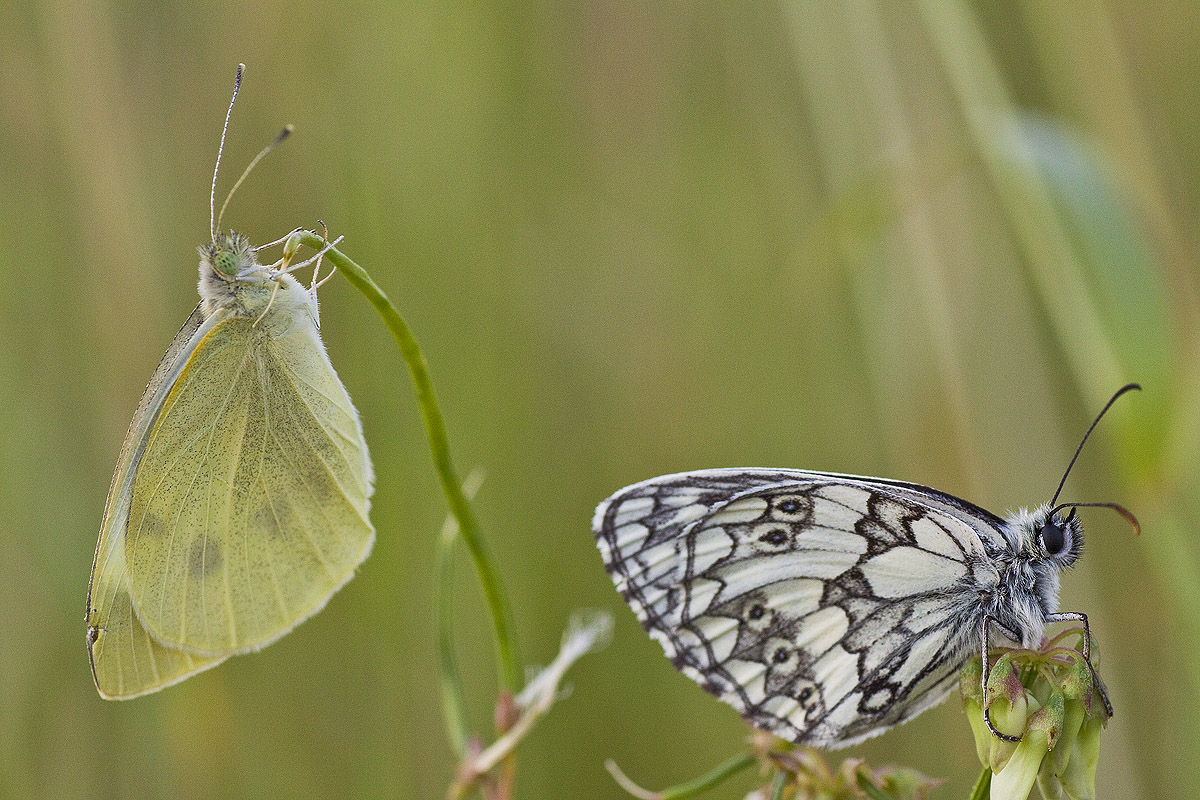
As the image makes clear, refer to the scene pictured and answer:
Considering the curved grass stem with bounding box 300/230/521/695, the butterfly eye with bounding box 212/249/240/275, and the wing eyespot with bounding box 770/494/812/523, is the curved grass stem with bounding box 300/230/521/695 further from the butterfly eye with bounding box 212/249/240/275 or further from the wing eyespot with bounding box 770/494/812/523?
the wing eyespot with bounding box 770/494/812/523

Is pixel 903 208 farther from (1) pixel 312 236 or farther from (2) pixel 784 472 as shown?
(1) pixel 312 236

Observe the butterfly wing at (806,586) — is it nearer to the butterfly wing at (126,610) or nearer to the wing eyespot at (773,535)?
the wing eyespot at (773,535)

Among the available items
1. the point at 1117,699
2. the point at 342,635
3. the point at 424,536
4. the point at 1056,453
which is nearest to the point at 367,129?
the point at 424,536

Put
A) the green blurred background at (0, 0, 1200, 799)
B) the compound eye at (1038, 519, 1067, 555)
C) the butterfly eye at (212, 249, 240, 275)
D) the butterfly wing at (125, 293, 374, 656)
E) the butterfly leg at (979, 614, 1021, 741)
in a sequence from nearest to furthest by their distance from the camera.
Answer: the butterfly leg at (979, 614, 1021, 741) < the compound eye at (1038, 519, 1067, 555) < the butterfly eye at (212, 249, 240, 275) < the butterfly wing at (125, 293, 374, 656) < the green blurred background at (0, 0, 1200, 799)

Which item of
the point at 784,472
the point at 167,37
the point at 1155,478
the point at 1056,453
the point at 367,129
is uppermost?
the point at 167,37

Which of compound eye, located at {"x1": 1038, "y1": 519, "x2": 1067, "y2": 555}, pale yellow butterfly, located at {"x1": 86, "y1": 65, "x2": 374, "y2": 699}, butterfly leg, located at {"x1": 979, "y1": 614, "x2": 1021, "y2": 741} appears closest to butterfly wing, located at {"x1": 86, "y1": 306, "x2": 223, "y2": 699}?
pale yellow butterfly, located at {"x1": 86, "y1": 65, "x2": 374, "y2": 699}

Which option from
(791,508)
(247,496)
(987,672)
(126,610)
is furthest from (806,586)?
(126,610)

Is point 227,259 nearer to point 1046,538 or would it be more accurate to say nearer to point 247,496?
point 247,496
